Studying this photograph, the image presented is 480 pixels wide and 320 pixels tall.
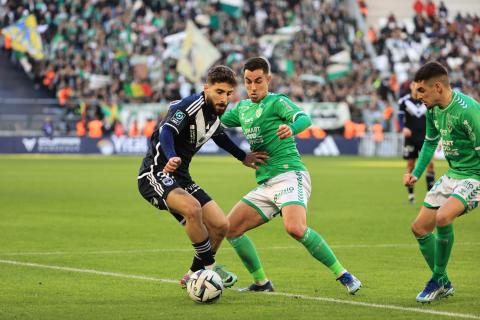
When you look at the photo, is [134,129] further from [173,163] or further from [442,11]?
[173,163]

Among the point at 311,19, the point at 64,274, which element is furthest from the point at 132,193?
the point at 311,19

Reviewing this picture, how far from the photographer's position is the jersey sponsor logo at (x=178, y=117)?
961cm

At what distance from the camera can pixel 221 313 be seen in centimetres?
877

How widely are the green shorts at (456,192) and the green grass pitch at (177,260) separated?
888 mm

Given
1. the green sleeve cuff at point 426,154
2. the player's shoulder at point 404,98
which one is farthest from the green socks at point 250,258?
the player's shoulder at point 404,98

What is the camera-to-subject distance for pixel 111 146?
1788 inches

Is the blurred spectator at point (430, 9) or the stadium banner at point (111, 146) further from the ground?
the blurred spectator at point (430, 9)

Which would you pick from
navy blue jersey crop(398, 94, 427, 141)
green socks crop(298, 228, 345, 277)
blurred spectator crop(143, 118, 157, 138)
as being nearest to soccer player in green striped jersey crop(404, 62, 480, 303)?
green socks crop(298, 228, 345, 277)

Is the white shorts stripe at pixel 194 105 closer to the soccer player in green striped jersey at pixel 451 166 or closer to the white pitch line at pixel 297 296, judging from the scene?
the white pitch line at pixel 297 296

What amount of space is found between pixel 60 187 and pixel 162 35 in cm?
2419

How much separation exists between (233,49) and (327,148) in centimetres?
681

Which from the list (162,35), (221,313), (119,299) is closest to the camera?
(221,313)

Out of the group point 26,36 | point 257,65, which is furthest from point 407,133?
point 26,36

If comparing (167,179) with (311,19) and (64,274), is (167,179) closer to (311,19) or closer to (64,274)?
(64,274)
